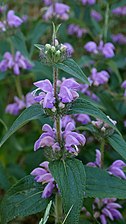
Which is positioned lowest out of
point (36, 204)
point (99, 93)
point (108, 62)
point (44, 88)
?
point (36, 204)

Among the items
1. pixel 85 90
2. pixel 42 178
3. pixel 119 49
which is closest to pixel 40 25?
pixel 85 90

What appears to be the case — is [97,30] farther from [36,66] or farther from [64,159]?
[64,159]

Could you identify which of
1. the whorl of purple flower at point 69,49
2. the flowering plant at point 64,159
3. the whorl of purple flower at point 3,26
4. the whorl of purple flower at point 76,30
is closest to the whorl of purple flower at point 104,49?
the whorl of purple flower at point 69,49

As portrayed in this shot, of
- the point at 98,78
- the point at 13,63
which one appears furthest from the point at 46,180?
the point at 13,63

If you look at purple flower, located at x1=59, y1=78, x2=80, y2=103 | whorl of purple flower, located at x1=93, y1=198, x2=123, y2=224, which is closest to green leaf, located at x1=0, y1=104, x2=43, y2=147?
purple flower, located at x1=59, y1=78, x2=80, y2=103

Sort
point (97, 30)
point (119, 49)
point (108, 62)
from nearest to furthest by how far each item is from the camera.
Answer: point (108, 62) < point (97, 30) < point (119, 49)

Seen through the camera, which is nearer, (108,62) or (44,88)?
(44,88)
